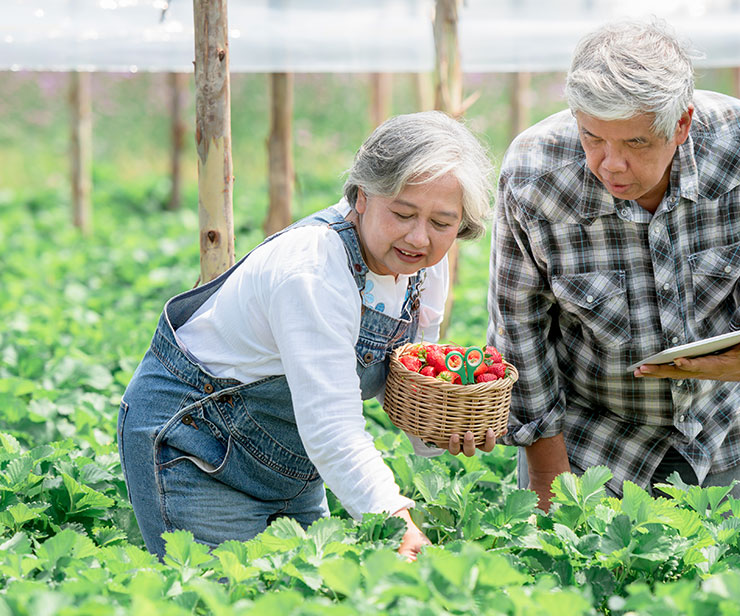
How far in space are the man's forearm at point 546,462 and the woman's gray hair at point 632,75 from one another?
39.0 inches

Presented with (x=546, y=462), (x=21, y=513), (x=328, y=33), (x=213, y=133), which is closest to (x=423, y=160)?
(x=213, y=133)

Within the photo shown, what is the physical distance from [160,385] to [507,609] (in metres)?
1.09

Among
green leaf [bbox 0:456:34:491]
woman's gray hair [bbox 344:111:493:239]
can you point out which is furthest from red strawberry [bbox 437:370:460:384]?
green leaf [bbox 0:456:34:491]

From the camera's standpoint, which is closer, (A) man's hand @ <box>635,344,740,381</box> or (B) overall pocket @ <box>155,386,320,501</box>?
(B) overall pocket @ <box>155,386,320,501</box>

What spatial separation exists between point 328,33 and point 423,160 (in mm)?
3394

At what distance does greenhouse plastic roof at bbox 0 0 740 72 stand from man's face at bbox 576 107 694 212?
2297 millimetres

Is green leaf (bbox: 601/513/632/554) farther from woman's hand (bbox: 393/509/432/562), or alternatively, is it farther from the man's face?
the man's face

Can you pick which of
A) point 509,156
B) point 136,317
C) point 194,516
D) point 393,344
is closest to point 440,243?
point 393,344

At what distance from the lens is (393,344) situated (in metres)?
2.46

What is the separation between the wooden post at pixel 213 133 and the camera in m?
2.84

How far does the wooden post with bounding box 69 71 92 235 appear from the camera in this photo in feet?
29.3

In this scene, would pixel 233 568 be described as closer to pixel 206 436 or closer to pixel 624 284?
pixel 206 436

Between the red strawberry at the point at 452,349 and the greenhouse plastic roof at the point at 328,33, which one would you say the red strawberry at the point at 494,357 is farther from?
the greenhouse plastic roof at the point at 328,33

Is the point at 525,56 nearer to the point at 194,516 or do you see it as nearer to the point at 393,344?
the point at 393,344
